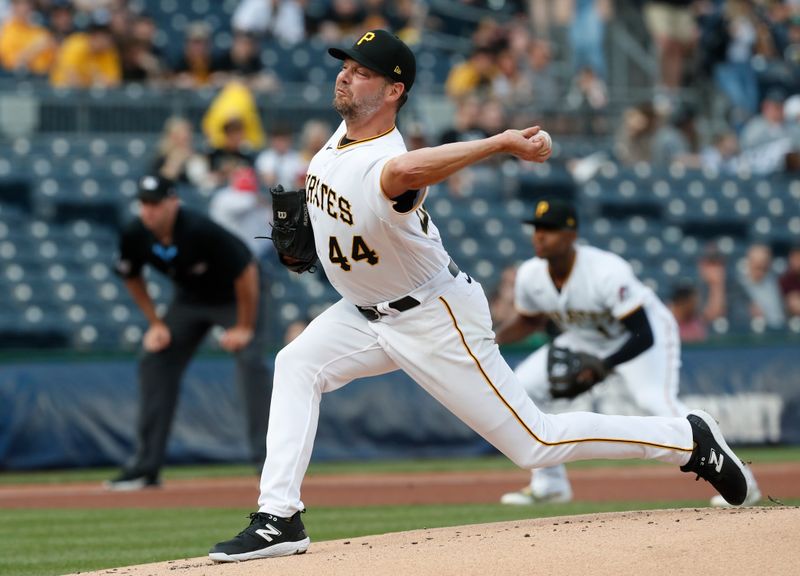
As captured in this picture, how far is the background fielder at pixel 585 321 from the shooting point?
8.16 m

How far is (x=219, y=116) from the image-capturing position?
15.0 meters

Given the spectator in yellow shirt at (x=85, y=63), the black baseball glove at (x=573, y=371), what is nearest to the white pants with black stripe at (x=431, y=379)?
the black baseball glove at (x=573, y=371)

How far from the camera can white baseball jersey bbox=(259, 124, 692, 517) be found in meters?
5.38

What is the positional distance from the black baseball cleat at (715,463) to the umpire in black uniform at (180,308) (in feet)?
14.4

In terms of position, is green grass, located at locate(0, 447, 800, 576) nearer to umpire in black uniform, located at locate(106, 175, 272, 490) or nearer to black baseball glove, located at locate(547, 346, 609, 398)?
black baseball glove, located at locate(547, 346, 609, 398)

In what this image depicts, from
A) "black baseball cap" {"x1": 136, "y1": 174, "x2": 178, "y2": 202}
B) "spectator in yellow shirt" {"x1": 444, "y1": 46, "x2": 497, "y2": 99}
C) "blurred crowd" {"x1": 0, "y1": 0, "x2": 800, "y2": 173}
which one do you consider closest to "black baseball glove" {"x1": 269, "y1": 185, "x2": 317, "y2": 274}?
"black baseball cap" {"x1": 136, "y1": 174, "x2": 178, "y2": 202}

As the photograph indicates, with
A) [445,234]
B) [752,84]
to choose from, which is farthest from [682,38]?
[445,234]

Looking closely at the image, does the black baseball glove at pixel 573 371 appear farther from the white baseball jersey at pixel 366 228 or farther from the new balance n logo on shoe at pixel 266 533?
the new balance n logo on shoe at pixel 266 533

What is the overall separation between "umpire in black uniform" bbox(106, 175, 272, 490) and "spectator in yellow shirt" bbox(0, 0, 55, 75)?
6.16m

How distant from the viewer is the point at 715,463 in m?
5.96

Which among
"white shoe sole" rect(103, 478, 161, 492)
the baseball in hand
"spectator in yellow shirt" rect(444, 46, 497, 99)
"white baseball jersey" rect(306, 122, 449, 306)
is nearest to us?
the baseball in hand

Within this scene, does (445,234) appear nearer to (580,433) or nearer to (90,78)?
(90,78)

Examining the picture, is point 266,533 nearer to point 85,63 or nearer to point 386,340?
point 386,340

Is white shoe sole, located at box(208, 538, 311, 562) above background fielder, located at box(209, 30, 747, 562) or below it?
below
